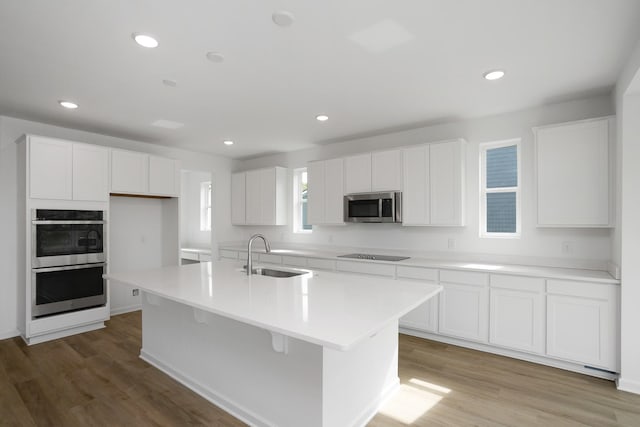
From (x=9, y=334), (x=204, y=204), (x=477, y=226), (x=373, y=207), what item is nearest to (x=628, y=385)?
(x=477, y=226)

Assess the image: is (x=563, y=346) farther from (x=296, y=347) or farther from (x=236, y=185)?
(x=236, y=185)

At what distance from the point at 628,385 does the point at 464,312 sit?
1.28m

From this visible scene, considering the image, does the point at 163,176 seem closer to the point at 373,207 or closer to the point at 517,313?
the point at 373,207

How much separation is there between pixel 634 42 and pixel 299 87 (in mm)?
2398

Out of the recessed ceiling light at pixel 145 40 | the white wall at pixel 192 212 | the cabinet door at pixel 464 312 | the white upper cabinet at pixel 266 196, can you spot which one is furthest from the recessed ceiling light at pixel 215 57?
the white wall at pixel 192 212

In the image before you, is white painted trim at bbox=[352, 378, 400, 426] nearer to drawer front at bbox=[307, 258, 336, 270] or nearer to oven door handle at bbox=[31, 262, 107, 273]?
drawer front at bbox=[307, 258, 336, 270]

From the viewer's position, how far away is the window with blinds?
12.0 feet

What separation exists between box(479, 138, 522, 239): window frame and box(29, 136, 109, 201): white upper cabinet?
4623mm

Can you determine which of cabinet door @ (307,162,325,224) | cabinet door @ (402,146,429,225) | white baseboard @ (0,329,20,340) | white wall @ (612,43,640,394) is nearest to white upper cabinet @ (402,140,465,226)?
cabinet door @ (402,146,429,225)

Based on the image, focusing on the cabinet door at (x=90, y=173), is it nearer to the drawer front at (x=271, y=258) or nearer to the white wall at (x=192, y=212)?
the drawer front at (x=271, y=258)

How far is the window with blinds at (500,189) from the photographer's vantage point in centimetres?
365

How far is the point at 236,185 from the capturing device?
20.2 ft

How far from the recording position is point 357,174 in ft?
14.8

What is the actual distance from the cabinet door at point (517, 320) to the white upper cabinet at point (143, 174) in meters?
4.43
